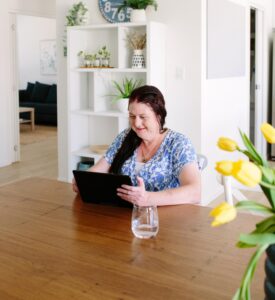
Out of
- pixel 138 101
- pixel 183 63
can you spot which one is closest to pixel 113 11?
pixel 183 63

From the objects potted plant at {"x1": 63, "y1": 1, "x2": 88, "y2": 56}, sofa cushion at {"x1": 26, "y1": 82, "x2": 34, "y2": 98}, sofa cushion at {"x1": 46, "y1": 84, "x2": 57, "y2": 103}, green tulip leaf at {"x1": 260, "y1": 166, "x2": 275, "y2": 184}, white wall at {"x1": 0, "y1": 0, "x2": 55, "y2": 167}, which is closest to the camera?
green tulip leaf at {"x1": 260, "y1": 166, "x2": 275, "y2": 184}

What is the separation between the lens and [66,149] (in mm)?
4973

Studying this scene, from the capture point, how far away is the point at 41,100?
9766mm

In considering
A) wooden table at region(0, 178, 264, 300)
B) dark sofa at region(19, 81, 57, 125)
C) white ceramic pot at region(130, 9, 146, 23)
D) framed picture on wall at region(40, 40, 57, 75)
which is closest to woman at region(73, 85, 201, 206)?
wooden table at region(0, 178, 264, 300)

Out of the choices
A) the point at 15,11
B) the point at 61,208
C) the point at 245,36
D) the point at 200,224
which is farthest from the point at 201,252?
the point at 15,11

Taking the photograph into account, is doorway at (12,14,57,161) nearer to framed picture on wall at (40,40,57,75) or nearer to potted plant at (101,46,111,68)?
framed picture on wall at (40,40,57,75)

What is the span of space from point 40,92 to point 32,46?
1187mm

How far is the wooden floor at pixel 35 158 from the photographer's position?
5.56m

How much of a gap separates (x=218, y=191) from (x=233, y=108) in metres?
0.92

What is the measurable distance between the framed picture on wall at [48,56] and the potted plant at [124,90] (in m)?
6.18

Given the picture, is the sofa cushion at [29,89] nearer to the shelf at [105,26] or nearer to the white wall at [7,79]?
the white wall at [7,79]

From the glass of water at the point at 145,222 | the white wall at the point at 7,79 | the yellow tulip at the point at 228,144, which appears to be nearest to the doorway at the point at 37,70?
the white wall at the point at 7,79

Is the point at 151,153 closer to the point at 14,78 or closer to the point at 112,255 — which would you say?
the point at 112,255

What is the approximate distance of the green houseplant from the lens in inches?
28.0
